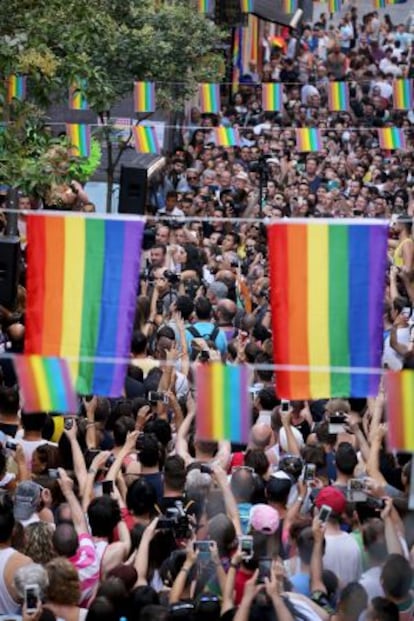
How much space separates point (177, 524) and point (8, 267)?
2.31 m

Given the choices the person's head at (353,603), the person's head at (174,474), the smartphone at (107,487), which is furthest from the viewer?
the person's head at (174,474)

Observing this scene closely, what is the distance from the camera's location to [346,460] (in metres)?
10.8

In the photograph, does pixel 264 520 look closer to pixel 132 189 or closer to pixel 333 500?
pixel 333 500

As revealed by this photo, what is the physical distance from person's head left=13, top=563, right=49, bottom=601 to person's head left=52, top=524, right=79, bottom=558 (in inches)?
23.3

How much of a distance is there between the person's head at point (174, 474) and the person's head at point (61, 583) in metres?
1.86

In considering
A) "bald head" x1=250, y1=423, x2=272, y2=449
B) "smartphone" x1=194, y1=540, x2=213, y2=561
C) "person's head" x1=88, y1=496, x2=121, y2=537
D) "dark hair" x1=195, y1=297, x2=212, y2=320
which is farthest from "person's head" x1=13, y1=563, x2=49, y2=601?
"dark hair" x1=195, y1=297, x2=212, y2=320

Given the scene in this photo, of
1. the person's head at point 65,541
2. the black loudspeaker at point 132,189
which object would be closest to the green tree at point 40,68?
the black loudspeaker at point 132,189

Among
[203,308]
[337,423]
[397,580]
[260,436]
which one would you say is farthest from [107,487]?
[203,308]

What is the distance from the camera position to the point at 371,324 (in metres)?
10.5

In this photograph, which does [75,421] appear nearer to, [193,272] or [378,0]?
[193,272]

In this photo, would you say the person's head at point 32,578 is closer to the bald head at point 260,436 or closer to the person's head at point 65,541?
the person's head at point 65,541

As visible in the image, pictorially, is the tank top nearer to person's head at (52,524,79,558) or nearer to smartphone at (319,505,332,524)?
person's head at (52,524,79,558)

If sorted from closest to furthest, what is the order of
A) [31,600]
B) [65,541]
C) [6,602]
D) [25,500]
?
[31,600], [6,602], [65,541], [25,500]

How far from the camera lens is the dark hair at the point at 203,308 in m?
14.9
